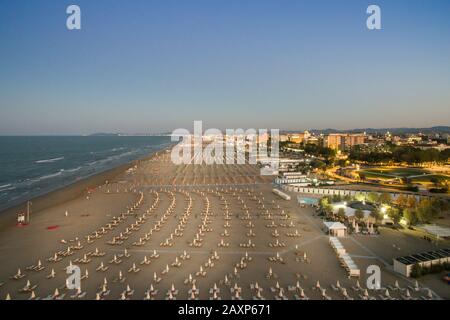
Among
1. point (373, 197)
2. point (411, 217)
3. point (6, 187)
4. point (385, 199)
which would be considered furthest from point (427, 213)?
point (6, 187)

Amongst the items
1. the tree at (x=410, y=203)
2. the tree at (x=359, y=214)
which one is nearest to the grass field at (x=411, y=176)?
the tree at (x=410, y=203)

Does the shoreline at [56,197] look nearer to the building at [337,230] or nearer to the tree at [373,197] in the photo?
the building at [337,230]

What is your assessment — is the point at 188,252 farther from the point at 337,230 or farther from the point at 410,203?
the point at 410,203

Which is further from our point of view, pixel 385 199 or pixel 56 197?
pixel 56 197

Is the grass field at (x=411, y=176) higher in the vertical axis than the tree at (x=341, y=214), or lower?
higher
